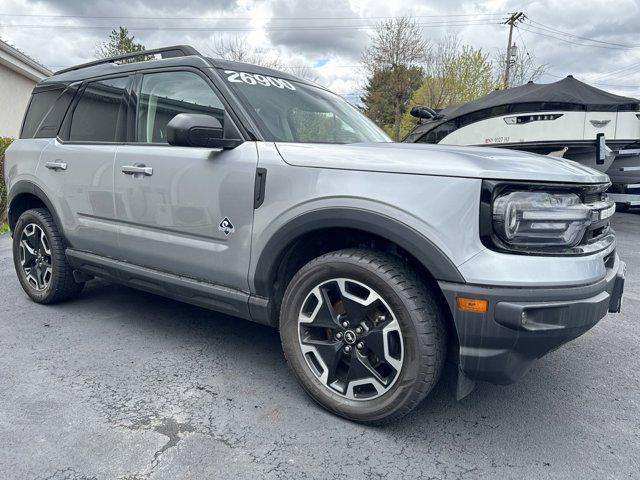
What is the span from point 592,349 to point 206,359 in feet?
8.52

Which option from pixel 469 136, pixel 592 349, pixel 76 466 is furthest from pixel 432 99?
pixel 76 466

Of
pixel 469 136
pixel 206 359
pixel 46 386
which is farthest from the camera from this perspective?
pixel 469 136

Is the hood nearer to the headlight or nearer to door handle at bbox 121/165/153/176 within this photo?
the headlight

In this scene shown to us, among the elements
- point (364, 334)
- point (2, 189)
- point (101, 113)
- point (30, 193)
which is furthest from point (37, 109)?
point (2, 189)

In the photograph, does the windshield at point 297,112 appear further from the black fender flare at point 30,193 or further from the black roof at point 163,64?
the black fender flare at point 30,193

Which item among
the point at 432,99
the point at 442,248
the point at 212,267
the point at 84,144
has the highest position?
the point at 432,99

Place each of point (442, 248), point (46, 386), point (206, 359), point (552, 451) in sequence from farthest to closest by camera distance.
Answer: point (206, 359) < point (46, 386) < point (552, 451) < point (442, 248)

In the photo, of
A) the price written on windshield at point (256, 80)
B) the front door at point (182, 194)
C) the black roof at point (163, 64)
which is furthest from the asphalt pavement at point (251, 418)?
the black roof at point (163, 64)

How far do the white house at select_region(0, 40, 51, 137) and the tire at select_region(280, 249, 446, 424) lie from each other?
46.1ft

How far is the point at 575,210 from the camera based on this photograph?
6.63ft

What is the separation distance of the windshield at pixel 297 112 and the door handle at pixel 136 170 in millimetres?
737

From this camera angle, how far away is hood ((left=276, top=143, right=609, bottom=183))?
6.47ft

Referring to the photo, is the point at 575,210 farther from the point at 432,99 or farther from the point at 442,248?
the point at 432,99

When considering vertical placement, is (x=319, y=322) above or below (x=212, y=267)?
below
